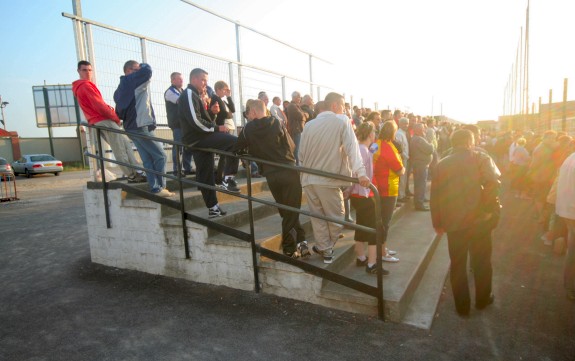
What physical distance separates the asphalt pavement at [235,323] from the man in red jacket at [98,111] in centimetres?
156

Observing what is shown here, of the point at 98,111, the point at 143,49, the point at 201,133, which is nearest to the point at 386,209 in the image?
the point at 201,133

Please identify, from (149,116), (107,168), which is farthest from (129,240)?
(149,116)

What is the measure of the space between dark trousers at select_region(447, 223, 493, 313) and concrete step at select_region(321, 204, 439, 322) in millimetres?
443

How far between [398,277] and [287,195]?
55.2 inches

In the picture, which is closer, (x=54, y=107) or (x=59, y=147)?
(x=59, y=147)

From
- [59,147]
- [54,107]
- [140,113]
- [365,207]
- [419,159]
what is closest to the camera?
[365,207]

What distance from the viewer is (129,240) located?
453cm

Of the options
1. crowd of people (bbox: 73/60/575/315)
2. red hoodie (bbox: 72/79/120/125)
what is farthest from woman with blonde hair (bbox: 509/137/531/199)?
red hoodie (bbox: 72/79/120/125)

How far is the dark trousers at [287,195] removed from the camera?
364cm

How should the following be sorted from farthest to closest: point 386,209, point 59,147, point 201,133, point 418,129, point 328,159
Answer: point 59,147 < point 418,129 < point 201,133 < point 386,209 < point 328,159

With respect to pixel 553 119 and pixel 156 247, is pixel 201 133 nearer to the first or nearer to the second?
pixel 156 247

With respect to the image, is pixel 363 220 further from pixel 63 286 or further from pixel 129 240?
pixel 63 286

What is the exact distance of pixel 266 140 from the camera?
3.66 meters

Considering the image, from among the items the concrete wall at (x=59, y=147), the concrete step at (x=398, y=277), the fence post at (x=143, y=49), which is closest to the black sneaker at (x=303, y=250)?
the concrete step at (x=398, y=277)
